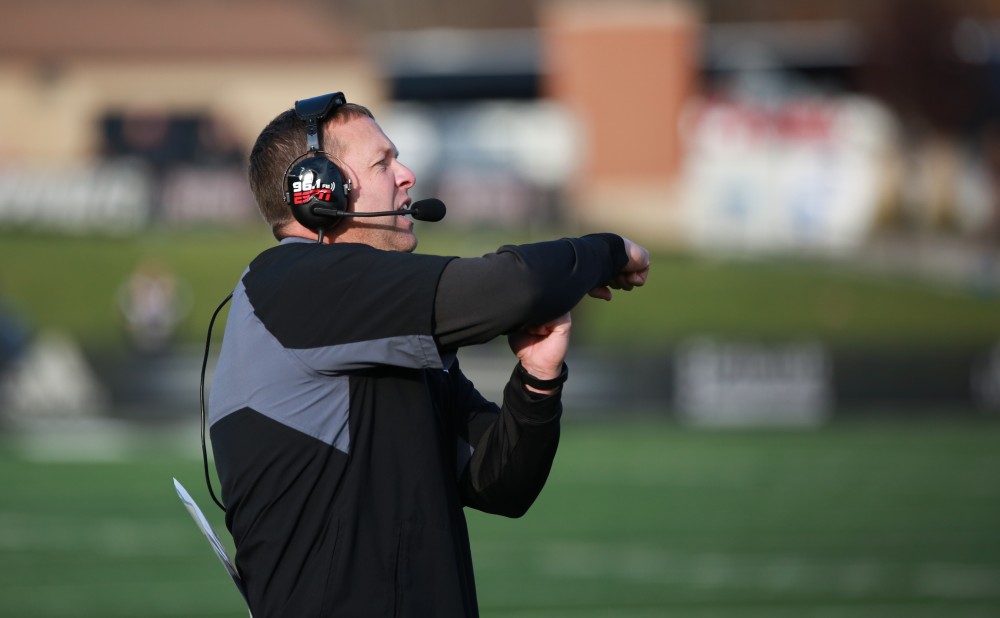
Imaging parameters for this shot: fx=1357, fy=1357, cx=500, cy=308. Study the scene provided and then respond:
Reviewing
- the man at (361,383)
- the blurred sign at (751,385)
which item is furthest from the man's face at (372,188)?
the blurred sign at (751,385)

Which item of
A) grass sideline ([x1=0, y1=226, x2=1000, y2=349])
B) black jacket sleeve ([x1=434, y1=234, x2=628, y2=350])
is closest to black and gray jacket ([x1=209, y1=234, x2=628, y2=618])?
black jacket sleeve ([x1=434, y1=234, x2=628, y2=350])

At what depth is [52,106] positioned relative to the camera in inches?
1238

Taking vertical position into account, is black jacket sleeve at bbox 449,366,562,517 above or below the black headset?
below

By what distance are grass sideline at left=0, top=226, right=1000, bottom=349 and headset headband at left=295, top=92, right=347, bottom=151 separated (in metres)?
20.7

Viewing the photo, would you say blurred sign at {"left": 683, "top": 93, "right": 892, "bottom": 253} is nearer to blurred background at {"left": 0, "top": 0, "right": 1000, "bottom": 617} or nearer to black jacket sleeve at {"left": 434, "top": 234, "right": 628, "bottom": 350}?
blurred background at {"left": 0, "top": 0, "right": 1000, "bottom": 617}

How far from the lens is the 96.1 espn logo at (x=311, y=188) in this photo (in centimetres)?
235

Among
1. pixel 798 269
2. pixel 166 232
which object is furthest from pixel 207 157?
pixel 798 269

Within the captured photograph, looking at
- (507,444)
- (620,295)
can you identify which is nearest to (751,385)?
(620,295)

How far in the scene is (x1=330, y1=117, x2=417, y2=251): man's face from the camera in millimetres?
2453

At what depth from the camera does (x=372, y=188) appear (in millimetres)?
2471

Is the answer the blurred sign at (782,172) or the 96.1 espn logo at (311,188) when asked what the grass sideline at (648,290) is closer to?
the blurred sign at (782,172)

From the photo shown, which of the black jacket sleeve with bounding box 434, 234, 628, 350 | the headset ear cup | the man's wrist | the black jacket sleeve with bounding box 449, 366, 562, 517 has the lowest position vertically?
the black jacket sleeve with bounding box 449, 366, 562, 517

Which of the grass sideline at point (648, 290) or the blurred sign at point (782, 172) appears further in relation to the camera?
the blurred sign at point (782, 172)

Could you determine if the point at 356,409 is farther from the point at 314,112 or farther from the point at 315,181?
the point at 314,112
